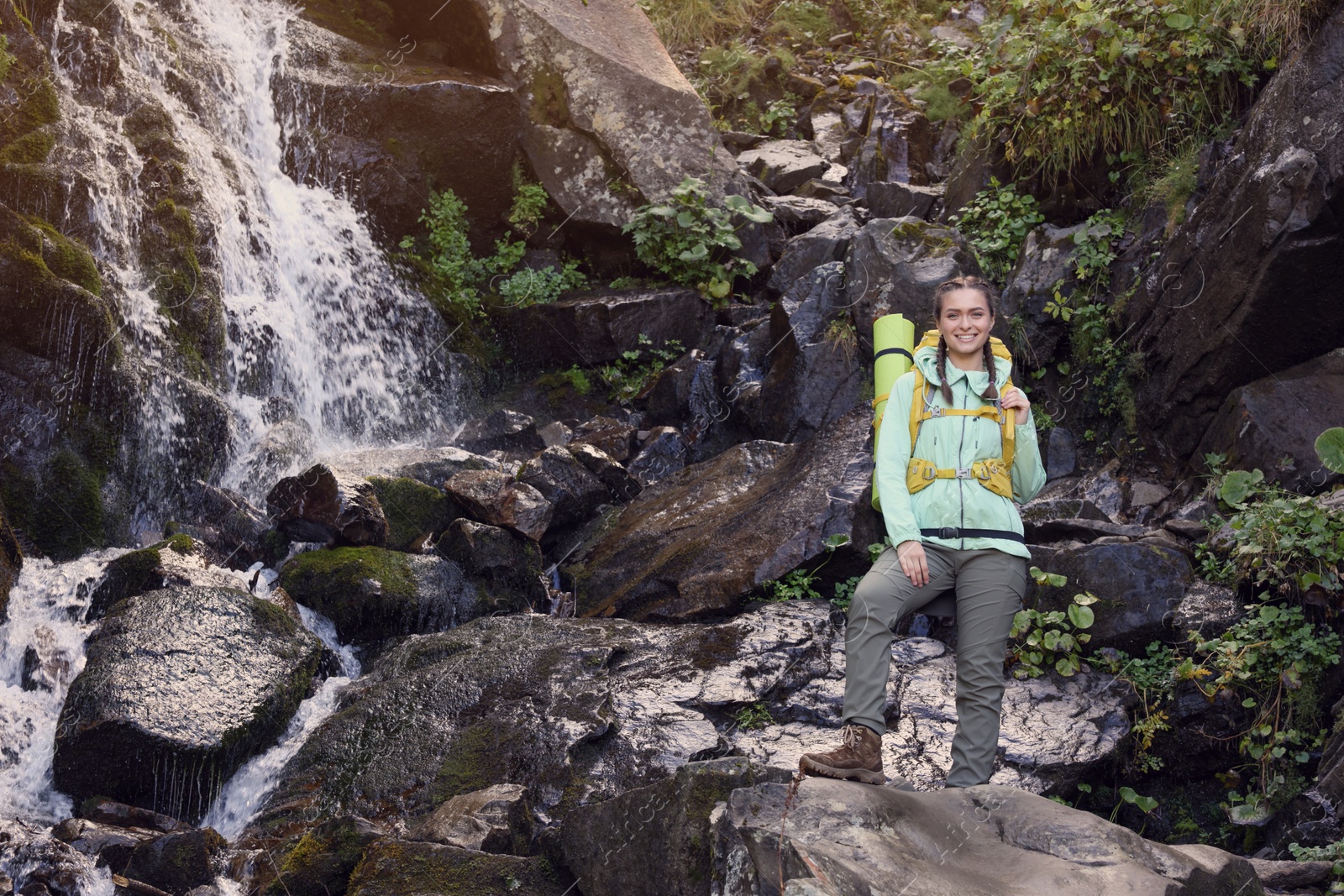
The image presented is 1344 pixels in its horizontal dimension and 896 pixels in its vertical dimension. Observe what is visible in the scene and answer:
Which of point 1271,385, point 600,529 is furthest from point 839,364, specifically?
point 1271,385

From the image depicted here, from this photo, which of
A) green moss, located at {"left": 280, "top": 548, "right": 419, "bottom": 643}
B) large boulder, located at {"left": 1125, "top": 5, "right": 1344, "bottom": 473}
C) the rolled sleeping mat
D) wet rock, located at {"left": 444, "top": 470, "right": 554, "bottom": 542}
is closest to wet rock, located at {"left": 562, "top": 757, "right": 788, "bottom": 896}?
the rolled sleeping mat

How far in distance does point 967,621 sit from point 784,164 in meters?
10.2

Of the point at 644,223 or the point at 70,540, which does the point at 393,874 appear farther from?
the point at 644,223

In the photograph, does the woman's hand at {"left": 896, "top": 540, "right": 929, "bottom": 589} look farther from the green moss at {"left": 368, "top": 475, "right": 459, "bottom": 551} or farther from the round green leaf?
the green moss at {"left": 368, "top": 475, "right": 459, "bottom": 551}

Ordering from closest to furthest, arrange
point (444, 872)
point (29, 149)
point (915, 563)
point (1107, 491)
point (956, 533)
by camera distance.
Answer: point (915, 563) → point (956, 533) → point (444, 872) → point (1107, 491) → point (29, 149)

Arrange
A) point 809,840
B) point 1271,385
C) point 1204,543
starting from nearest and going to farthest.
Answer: point 809,840
point 1204,543
point 1271,385

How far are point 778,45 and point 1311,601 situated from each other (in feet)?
40.7

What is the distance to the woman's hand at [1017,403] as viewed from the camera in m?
3.82

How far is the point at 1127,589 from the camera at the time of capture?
5.69 meters

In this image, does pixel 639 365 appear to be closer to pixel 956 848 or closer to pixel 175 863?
pixel 175 863

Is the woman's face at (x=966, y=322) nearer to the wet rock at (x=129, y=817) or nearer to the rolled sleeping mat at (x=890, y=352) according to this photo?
the rolled sleeping mat at (x=890, y=352)

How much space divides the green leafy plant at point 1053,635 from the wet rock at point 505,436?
5.31 metres

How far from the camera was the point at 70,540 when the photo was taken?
739 cm

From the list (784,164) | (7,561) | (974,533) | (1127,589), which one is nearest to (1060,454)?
(1127,589)
